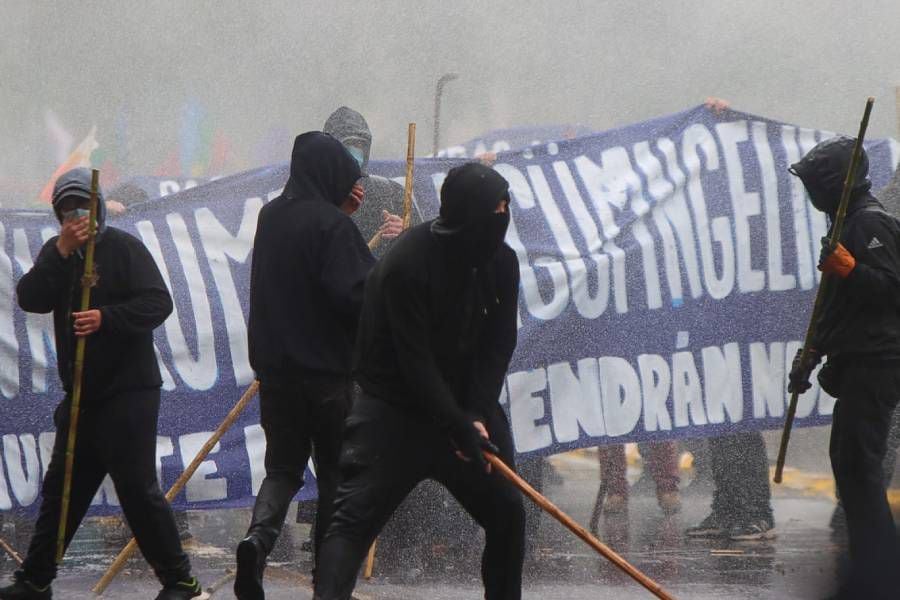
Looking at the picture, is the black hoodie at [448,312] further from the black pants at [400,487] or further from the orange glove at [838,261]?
the orange glove at [838,261]

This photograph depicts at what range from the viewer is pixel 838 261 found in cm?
506

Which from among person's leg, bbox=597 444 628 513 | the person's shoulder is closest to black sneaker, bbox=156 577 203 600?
the person's shoulder

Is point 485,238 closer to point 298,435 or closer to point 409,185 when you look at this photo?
point 298,435

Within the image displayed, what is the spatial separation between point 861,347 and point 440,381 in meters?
1.88

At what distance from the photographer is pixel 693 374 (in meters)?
7.10

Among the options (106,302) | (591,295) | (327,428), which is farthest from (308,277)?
(591,295)

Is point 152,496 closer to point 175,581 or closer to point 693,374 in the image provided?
point 175,581

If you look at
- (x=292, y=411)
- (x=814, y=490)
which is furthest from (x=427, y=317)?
(x=814, y=490)

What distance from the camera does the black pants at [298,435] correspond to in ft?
16.2

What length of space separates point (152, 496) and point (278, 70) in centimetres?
1704

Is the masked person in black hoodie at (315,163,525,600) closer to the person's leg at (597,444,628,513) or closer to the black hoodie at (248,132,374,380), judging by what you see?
the black hoodie at (248,132,374,380)

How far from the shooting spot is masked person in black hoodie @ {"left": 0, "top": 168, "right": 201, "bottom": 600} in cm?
488

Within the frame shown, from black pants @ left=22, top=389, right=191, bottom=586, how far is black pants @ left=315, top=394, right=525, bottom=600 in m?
0.97

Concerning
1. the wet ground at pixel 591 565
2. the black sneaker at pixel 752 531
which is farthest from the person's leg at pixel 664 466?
the black sneaker at pixel 752 531
